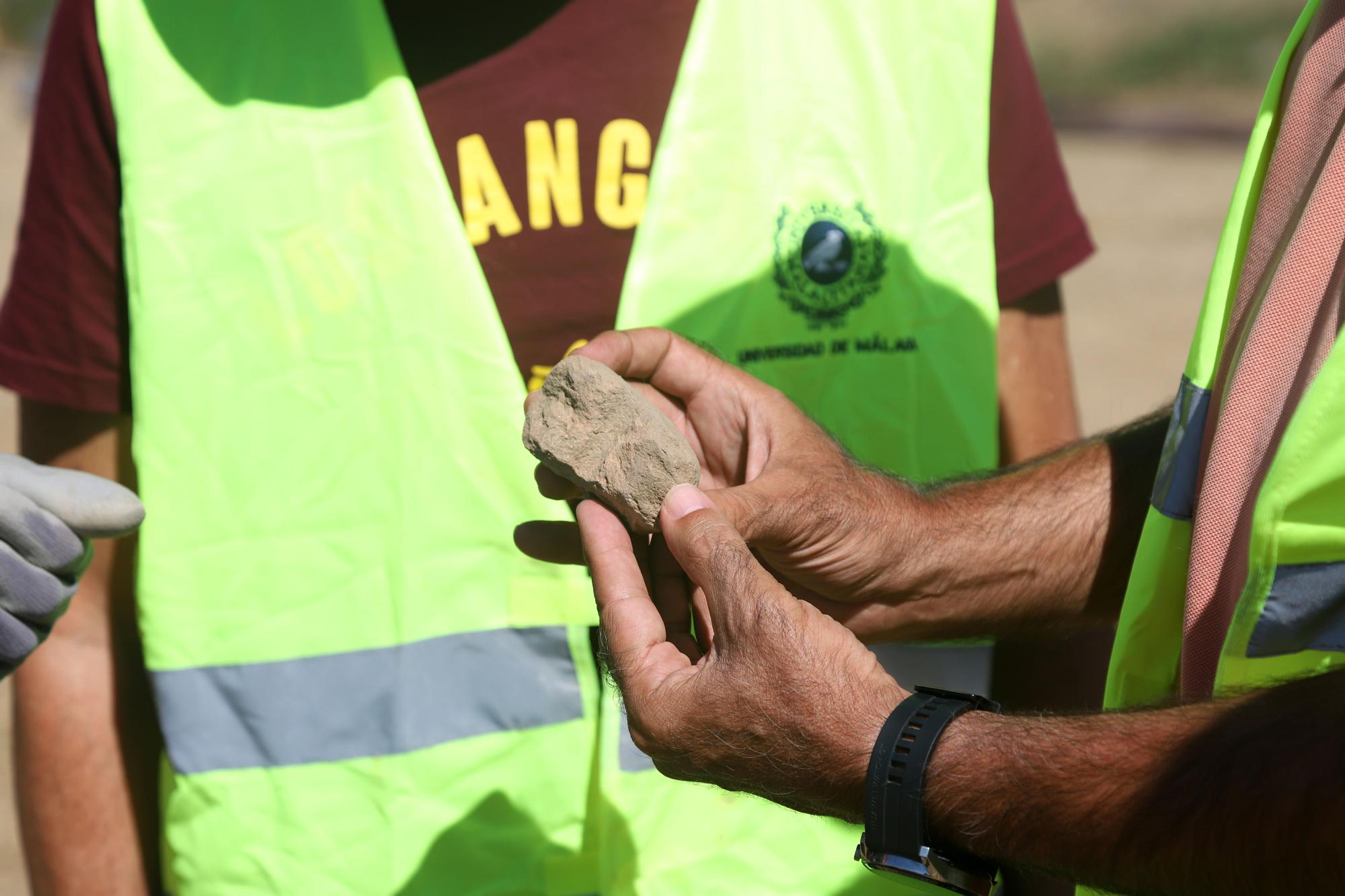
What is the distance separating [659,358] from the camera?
1.74 m

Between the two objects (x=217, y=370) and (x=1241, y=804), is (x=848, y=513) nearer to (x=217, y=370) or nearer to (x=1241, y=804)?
(x=1241, y=804)

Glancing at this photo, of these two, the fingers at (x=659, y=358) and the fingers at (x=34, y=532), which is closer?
the fingers at (x=34, y=532)

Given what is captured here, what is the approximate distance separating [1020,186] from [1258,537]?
0.91 meters

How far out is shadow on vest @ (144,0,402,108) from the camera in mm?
1729

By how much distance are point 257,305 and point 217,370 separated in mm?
106

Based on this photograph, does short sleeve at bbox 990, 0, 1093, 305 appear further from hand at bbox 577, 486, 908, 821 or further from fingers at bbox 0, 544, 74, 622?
fingers at bbox 0, 544, 74, 622

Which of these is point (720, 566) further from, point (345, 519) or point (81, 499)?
point (81, 499)

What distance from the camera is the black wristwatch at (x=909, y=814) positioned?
53.6 inches

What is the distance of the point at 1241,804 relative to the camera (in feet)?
3.88

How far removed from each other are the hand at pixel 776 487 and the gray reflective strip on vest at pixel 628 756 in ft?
0.87

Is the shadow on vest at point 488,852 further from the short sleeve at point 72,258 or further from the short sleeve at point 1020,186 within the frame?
the short sleeve at point 1020,186

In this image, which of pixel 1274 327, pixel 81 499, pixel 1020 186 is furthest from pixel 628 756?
pixel 1020 186

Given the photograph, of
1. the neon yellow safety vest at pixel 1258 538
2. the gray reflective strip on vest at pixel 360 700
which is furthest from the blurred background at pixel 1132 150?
the neon yellow safety vest at pixel 1258 538

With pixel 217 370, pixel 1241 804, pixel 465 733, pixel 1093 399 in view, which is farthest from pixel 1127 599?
pixel 1093 399
